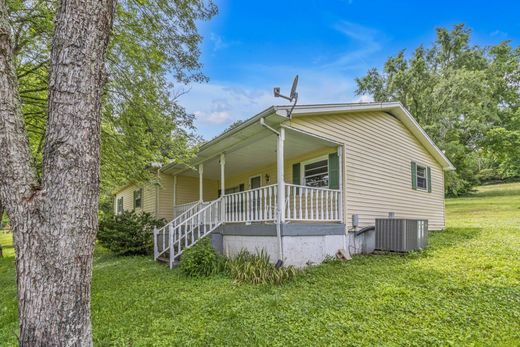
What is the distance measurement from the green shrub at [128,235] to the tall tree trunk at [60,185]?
9.06m

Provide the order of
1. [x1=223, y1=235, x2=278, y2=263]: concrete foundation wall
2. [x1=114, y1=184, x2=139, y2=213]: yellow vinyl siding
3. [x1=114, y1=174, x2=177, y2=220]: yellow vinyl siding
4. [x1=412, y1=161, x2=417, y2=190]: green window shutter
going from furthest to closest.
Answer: [x1=114, y1=184, x2=139, y2=213]: yellow vinyl siding, [x1=114, y1=174, x2=177, y2=220]: yellow vinyl siding, [x1=412, y1=161, x2=417, y2=190]: green window shutter, [x1=223, y1=235, x2=278, y2=263]: concrete foundation wall

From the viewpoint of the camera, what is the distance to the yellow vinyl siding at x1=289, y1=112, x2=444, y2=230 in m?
8.40

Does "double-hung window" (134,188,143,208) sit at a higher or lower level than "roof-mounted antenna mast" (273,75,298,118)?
lower

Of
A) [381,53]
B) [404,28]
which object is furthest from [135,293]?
[381,53]

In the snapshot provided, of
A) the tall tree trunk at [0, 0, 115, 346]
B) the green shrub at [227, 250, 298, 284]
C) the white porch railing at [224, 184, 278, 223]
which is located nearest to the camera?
the tall tree trunk at [0, 0, 115, 346]

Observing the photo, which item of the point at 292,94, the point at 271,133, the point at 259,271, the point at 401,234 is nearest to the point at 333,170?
the point at 271,133

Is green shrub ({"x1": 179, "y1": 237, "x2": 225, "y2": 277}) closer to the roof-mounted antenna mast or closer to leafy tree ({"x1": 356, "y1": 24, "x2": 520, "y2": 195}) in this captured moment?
the roof-mounted antenna mast

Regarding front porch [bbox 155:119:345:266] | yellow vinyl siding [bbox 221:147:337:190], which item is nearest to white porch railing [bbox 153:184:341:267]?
front porch [bbox 155:119:345:266]

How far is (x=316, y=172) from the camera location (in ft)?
31.5

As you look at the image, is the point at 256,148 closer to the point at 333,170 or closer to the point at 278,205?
the point at 333,170

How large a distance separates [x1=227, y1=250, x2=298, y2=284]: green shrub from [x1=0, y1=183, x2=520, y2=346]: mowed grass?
0.82 feet

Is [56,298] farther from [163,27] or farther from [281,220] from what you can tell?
[163,27]

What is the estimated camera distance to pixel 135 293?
5867mm

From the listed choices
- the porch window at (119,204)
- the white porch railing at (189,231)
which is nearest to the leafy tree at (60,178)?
the white porch railing at (189,231)
